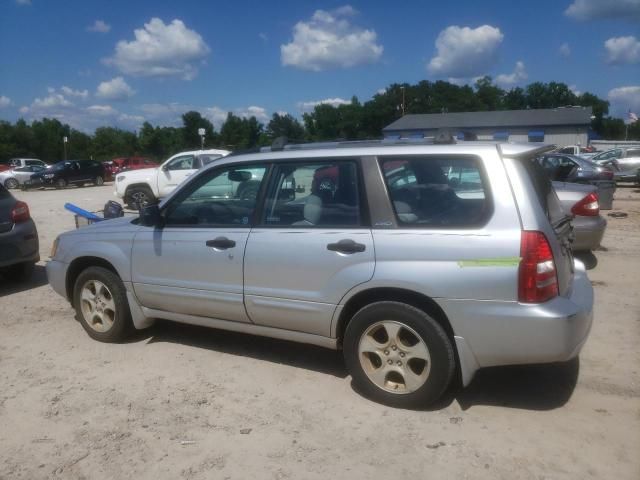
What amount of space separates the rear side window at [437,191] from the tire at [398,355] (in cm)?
61

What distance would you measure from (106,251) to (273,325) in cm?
176

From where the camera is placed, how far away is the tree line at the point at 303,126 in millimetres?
52875

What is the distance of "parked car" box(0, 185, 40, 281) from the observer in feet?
22.8

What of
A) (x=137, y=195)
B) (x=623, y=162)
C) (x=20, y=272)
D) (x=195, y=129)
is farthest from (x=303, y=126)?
(x=20, y=272)

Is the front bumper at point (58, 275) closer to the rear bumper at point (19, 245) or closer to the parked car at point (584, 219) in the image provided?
the rear bumper at point (19, 245)

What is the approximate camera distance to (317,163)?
4070mm

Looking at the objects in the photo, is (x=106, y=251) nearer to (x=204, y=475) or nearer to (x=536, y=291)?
(x=204, y=475)

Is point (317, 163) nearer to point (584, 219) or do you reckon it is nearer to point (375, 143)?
point (375, 143)

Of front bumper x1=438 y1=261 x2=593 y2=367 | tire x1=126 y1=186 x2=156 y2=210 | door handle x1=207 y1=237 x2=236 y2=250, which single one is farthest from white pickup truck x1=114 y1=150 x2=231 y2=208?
front bumper x1=438 y1=261 x2=593 y2=367

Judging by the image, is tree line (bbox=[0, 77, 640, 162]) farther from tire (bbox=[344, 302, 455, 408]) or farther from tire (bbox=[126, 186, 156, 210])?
tire (bbox=[344, 302, 455, 408])

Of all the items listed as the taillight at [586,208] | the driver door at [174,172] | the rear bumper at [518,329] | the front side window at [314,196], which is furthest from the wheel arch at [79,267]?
the driver door at [174,172]

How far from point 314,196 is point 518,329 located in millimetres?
1675

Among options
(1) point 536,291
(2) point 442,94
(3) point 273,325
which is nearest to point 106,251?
(3) point 273,325

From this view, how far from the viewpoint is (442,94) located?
104 metres
